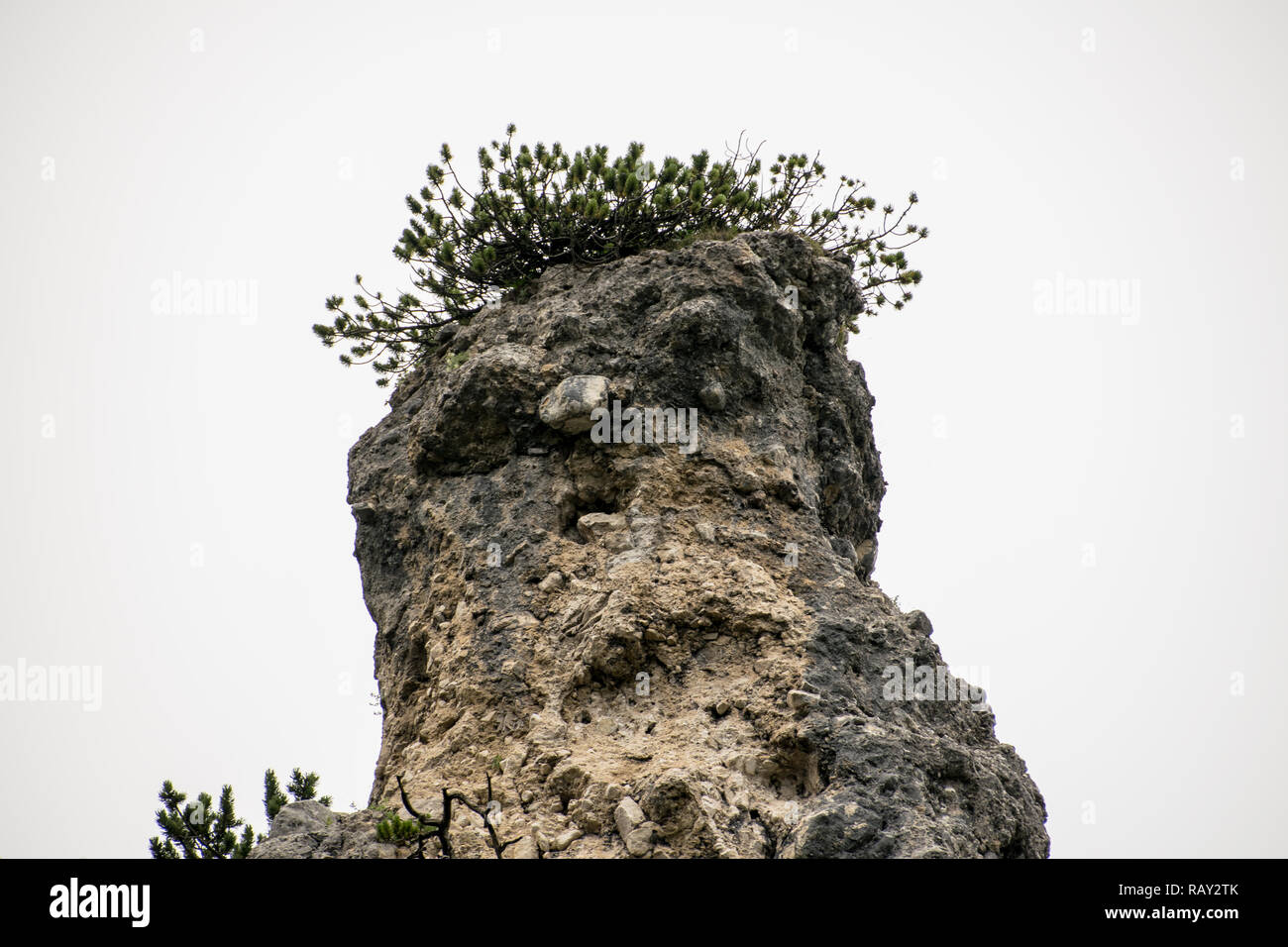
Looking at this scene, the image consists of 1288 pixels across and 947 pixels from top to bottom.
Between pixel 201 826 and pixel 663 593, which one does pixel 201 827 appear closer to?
pixel 201 826

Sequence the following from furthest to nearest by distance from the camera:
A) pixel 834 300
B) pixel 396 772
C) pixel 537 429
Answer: pixel 834 300, pixel 537 429, pixel 396 772

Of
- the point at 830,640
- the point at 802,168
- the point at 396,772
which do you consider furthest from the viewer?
the point at 802,168

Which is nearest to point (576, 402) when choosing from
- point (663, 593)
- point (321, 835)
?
point (663, 593)

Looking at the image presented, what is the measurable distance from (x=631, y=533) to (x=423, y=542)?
203 centimetres

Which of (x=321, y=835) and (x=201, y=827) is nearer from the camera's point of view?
(x=321, y=835)

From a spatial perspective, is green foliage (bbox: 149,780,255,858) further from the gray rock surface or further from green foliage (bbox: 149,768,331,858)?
the gray rock surface

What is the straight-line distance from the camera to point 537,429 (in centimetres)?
929

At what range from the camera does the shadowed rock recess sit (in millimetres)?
7113

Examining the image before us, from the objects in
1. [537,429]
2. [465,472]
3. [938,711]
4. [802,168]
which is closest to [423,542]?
[465,472]

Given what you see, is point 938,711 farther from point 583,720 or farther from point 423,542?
point 423,542

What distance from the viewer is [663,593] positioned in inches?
320

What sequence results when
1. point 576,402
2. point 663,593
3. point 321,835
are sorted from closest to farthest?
point 321,835 → point 663,593 → point 576,402

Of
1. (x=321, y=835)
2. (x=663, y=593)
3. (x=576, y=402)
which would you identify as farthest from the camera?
(x=576, y=402)

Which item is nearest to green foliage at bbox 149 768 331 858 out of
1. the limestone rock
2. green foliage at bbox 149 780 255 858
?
green foliage at bbox 149 780 255 858
